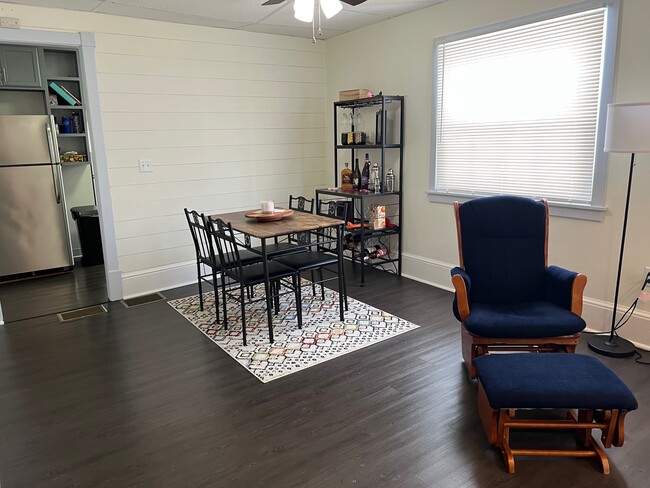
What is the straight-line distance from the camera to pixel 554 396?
2.01m

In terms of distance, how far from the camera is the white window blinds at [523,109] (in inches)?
130

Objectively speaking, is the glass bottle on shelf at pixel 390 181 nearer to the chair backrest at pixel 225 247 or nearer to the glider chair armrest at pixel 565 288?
the chair backrest at pixel 225 247

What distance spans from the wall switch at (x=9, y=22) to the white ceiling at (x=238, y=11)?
0.42 ft

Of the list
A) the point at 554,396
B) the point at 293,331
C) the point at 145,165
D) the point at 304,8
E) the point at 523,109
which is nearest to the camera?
the point at 554,396

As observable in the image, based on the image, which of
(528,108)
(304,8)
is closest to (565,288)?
(528,108)

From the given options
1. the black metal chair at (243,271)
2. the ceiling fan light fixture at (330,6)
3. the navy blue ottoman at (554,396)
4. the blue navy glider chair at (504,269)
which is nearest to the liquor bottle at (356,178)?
the black metal chair at (243,271)

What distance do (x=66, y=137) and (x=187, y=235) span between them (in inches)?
87.3

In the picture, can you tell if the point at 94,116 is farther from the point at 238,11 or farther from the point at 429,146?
the point at 429,146

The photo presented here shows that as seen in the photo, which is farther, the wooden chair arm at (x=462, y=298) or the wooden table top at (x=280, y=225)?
the wooden table top at (x=280, y=225)

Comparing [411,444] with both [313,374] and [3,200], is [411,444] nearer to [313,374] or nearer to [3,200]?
[313,374]

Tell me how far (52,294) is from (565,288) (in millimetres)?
4492

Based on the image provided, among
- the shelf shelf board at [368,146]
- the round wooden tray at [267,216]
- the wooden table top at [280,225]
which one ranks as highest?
the shelf shelf board at [368,146]

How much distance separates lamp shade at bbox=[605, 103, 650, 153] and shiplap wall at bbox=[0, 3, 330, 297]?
11.0 feet

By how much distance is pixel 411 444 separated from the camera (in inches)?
90.0
